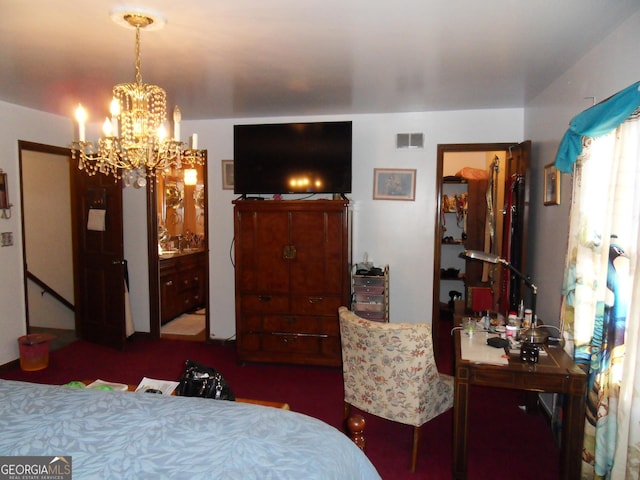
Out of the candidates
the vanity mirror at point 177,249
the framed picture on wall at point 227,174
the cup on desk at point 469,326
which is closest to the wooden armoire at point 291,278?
the framed picture on wall at point 227,174

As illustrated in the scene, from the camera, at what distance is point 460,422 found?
220cm

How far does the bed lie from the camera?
1193mm

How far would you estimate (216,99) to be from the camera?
355 centimetres

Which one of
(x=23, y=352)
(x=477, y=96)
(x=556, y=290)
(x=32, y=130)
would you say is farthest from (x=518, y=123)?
(x=23, y=352)

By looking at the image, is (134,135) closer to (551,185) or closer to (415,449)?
(415,449)

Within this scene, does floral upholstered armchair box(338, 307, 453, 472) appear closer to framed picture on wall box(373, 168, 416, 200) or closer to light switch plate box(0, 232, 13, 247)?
framed picture on wall box(373, 168, 416, 200)

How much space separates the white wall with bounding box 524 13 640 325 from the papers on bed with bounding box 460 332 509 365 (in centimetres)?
A: 70

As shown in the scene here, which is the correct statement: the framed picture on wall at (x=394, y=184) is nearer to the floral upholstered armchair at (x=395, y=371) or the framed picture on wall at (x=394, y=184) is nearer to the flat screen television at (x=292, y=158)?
the flat screen television at (x=292, y=158)

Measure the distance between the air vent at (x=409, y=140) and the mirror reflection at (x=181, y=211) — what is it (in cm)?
306

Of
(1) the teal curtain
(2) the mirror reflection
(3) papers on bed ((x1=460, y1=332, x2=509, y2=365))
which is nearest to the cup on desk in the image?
(3) papers on bed ((x1=460, y1=332, x2=509, y2=365))

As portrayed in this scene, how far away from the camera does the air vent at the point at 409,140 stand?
397 centimetres

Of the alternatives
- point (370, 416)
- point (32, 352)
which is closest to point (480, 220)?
point (370, 416)

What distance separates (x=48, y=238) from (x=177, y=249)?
1692 mm

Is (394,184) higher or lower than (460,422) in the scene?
higher
